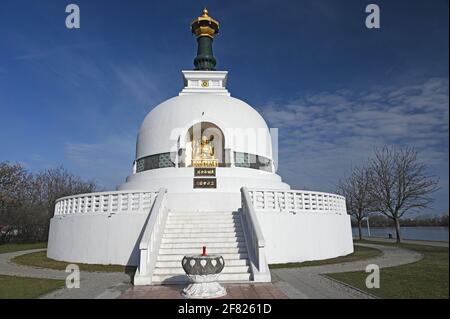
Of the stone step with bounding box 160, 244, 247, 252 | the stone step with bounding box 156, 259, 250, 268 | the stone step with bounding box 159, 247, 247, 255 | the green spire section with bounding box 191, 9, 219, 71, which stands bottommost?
the stone step with bounding box 156, 259, 250, 268

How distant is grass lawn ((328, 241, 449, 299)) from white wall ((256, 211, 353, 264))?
2585 millimetres

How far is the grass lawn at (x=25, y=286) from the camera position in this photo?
7021mm

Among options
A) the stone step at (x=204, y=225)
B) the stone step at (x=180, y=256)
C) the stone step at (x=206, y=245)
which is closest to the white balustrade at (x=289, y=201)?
the stone step at (x=204, y=225)

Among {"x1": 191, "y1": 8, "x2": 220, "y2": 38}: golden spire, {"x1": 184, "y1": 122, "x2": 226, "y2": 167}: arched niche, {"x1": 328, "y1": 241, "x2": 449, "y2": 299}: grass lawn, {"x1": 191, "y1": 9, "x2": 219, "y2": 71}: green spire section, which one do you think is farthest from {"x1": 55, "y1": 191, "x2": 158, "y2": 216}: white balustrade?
{"x1": 191, "y1": 8, "x2": 220, "y2": 38}: golden spire

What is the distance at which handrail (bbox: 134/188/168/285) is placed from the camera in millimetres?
8047

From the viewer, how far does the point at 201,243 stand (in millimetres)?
10000

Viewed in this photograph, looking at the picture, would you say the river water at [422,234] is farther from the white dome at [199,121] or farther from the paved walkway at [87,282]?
the paved walkway at [87,282]

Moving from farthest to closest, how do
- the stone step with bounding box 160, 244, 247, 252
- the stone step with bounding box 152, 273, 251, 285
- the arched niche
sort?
the arched niche < the stone step with bounding box 160, 244, 247, 252 < the stone step with bounding box 152, 273, 251, 285

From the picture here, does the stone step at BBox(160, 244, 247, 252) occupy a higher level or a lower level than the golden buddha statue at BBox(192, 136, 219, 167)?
lower

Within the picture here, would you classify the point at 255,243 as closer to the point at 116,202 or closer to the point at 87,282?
the point at 87,282

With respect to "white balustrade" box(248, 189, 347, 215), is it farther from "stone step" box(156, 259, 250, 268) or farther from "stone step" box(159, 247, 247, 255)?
"stone step" box(156, 259, 250, 268)

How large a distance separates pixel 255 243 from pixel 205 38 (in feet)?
68.0

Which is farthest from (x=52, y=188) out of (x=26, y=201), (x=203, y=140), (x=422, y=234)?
(x=422, y=234)
